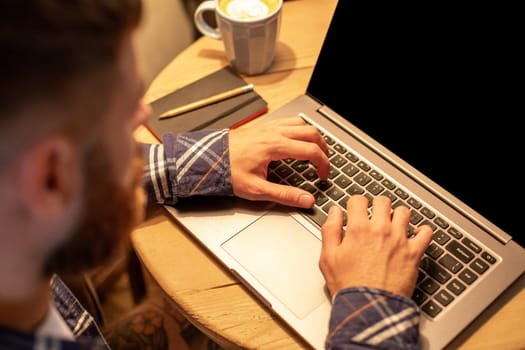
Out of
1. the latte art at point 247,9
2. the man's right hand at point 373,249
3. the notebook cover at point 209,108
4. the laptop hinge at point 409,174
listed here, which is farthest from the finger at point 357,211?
the latte art at point 247,9

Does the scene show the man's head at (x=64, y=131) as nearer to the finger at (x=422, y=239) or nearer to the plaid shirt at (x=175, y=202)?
the plaid shirt at (x=175, y=202)

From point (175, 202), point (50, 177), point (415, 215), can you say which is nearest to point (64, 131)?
point (50, 177)

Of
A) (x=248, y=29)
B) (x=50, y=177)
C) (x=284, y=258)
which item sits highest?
(x=50, y=177)

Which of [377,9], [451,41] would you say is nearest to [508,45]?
[451,41]

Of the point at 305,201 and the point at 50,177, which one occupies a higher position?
the point at 50,177

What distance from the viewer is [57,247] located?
0.44 meters

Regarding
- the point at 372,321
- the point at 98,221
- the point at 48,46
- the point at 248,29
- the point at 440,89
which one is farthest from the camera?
the point at 248,29

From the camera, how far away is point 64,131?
0.38m

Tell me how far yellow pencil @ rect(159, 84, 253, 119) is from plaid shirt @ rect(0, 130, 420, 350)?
0.09 m

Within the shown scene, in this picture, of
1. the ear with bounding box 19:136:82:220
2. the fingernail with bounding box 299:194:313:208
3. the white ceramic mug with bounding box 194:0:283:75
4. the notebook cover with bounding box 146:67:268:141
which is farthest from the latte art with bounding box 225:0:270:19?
the ear with bounding box 19:136:82:220

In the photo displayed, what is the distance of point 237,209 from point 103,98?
38 centimetres

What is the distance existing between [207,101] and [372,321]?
449 mm

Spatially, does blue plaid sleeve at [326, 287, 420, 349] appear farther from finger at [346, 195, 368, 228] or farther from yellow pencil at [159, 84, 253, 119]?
yellow pencil at [159, 84, 253, 119]

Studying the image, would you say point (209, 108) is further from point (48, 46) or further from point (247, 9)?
point (48, 46)
